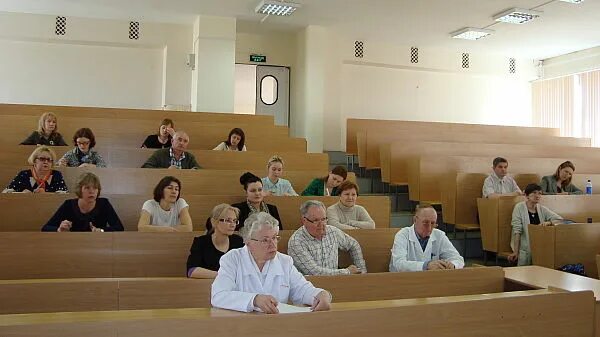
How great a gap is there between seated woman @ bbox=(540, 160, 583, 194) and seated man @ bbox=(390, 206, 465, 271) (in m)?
2.70

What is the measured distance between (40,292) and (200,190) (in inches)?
94.7

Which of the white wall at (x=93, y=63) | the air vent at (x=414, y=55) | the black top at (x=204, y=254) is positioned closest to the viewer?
the black top at (x=204, y=254)

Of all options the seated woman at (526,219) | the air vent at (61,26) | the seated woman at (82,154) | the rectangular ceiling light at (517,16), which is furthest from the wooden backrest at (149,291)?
the air vent at (61,26)

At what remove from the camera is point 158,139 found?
5453 millimetres

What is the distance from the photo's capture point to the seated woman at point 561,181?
17.5 feet

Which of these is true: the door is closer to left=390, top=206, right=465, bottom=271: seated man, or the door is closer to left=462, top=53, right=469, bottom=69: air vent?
left=462, top=53, right=469, bottom=69: air vent

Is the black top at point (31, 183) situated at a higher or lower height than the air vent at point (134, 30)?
lower

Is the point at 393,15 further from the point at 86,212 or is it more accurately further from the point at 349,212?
the point at 86,212

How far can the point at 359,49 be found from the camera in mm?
8391

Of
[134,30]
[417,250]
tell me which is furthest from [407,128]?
[417,250]

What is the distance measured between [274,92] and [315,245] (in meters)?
5.74

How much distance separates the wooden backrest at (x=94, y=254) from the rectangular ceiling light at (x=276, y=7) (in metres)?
4.11

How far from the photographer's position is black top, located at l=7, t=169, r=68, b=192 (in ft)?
12.5

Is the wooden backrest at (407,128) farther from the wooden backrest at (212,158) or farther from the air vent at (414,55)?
the wooden backrest at (212,158)
